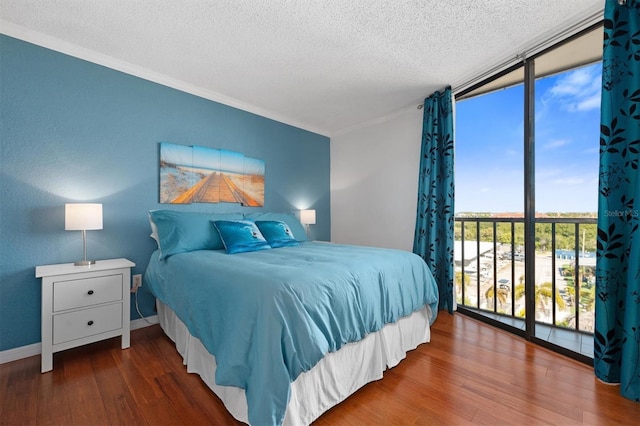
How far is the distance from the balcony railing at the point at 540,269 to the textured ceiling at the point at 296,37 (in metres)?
1.63

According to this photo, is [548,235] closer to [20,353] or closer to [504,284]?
[504,284]

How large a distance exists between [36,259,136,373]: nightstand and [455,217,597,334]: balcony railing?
3484 millimetres

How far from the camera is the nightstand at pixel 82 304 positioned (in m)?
1.78

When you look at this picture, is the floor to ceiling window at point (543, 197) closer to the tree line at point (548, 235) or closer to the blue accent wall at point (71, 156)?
the tree line at point (548, 235)

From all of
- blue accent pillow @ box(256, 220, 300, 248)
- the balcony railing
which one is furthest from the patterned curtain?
blue accent pillow @ box(256, 220, 300, 248)

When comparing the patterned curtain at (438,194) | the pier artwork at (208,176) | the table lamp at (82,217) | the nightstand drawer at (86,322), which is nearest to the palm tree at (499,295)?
the patterned curtain at (438,194)

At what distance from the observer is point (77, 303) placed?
189 cm

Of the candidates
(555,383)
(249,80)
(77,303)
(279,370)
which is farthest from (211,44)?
(555,383)

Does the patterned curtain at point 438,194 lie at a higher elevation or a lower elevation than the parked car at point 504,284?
higher

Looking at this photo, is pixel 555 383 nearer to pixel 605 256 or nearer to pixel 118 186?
pixel 605 256

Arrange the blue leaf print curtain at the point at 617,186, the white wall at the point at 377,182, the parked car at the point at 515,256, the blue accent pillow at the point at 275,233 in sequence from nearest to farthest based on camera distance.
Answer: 1. the blue leaf print curtain at the point at 617,186
2. the blue accent pillow at the point at 275,233
3. the parked car at the point at 515,256
4. the white wall at the point at 377,182

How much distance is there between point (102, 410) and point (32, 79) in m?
2.39

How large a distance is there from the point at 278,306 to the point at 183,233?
4.83 ft

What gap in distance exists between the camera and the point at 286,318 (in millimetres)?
1200
